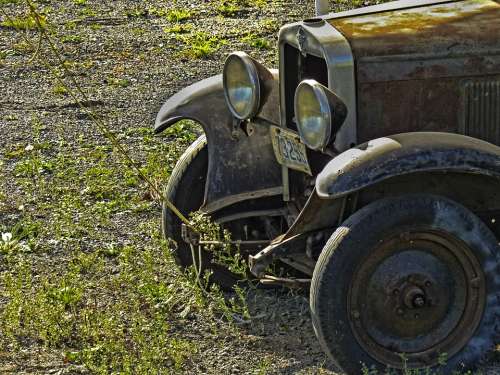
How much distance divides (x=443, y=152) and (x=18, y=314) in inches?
84.2

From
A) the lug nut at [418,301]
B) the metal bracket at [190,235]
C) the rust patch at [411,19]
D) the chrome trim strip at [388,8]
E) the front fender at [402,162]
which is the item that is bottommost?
the metal bracket at [190,235]

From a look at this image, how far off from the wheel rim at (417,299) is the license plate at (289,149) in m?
0.70

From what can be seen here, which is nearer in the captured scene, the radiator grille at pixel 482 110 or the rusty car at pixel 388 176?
the rusty car at pixel 388 176

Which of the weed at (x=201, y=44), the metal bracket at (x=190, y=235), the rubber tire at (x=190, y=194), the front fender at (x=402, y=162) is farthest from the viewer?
the weed at (x=201, y=44)

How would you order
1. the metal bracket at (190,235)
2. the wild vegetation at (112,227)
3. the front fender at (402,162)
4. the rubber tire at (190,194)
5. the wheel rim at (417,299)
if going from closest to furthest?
the front fender at (402,162) < the wheel rim at (417,299) < the wild vegetation at (112,227) < the metal bracket at (190,235) < the rubber tire at (190,194)

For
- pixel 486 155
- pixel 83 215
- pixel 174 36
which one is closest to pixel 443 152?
pixel 486 155

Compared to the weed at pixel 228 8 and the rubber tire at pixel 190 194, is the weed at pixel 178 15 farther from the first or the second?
the rubber tire at pixel 190 194

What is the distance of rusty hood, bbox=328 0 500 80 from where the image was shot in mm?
4762

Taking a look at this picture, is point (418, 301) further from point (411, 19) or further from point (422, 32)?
point (411, 19)

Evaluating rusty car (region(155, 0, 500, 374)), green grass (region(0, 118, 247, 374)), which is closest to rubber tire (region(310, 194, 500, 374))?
rusty car (region(155, 0, 500, 374))

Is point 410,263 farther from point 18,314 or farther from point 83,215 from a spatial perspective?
point 83,215

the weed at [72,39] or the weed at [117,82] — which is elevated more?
the weed at [117,82]

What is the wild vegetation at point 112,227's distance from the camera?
502 centimetres

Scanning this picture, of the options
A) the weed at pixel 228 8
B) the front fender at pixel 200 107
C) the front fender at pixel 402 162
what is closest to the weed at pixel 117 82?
the weed at pixel 228 8
